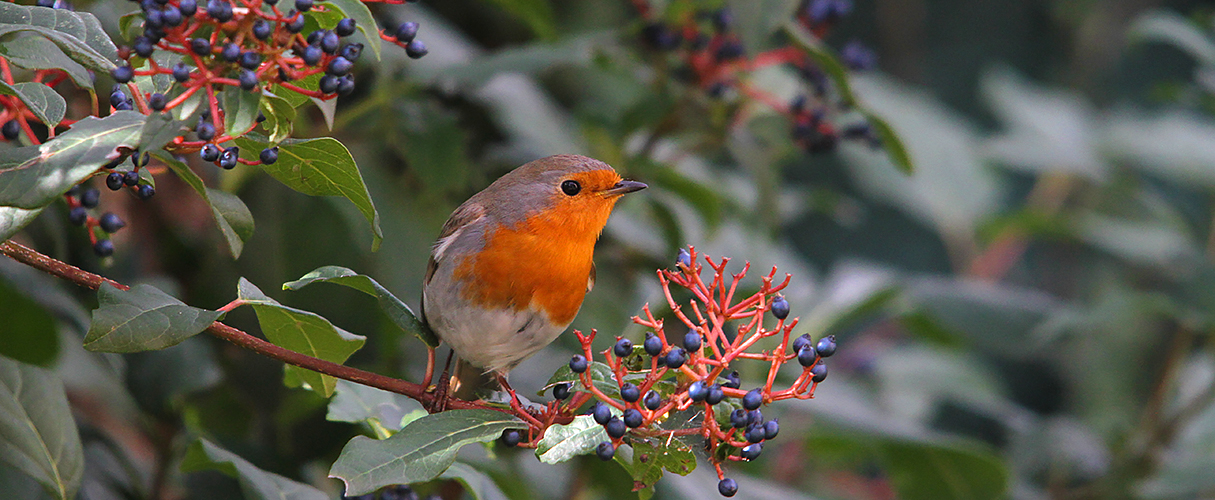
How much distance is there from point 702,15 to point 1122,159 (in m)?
2.52

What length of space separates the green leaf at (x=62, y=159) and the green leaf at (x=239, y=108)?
0.30ft

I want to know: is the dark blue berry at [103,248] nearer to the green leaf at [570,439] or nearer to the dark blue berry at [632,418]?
the green leaf at [570,439]

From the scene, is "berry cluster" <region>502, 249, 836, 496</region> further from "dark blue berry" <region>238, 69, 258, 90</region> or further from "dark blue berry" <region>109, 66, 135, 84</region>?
"dark blue berry" <region>109, 66, 135, 84</region>

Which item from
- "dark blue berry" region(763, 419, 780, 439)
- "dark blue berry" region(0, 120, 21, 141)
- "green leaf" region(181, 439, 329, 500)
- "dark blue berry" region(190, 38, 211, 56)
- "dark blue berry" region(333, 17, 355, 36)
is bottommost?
"green leaf" region(181, 439, 329, 500)

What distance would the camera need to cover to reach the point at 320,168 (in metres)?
1.29

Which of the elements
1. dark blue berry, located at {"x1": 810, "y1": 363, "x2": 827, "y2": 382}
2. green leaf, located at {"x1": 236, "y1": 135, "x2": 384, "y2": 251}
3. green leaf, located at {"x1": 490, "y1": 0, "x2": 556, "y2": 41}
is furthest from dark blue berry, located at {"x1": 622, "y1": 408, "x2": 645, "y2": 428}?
green leaf, located at {"x1": 490, "y1": 0, "x2": 556, "y2": 41}

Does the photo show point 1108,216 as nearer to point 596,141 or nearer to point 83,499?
point 596,141

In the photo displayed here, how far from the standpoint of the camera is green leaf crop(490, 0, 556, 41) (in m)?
2.70

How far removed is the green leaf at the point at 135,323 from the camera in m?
1.23

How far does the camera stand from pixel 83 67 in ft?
4.42

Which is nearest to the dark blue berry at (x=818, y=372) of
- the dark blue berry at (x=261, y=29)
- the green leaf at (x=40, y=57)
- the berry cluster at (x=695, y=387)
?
the berry cluster at (x=695, y=387)

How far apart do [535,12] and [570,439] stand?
169cm

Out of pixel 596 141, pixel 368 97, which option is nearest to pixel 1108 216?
pixel 596 141

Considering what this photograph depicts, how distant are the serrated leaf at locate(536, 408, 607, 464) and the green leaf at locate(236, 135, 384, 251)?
32 centimetres
